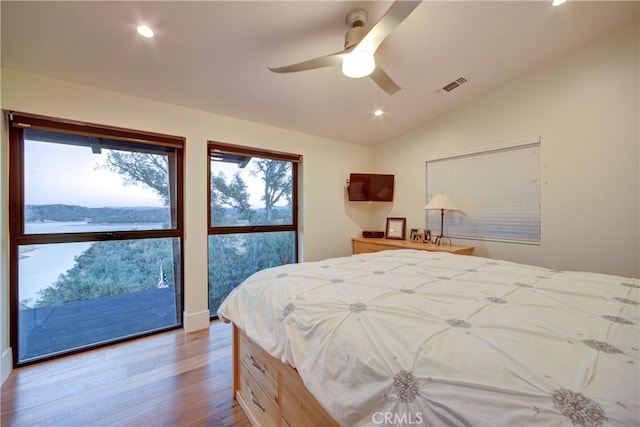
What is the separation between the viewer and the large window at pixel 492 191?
8.77ft

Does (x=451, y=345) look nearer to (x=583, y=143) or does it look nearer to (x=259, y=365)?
(x=259, y=365)

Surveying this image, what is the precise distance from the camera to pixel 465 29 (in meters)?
1.99

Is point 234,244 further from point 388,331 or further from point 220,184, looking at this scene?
point 388,331

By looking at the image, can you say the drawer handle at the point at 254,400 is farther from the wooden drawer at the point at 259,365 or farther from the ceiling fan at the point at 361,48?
the ceiling fan at the point at 361,48

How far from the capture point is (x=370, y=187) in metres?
3.92

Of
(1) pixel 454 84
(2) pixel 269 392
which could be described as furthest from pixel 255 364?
(1) pixel 454 84

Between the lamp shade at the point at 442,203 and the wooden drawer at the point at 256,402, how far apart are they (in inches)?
103

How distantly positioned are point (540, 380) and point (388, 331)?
383mm

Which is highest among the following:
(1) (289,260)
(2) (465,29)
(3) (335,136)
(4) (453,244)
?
(2) (465,29)

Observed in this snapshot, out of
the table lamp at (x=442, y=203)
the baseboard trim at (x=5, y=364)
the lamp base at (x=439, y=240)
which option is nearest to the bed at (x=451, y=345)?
the table lamp at (x=442, y=203)

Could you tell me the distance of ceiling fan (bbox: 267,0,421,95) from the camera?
4.20 feet

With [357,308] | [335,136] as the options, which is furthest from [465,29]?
[357,308]

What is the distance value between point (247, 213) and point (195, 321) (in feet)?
4.26

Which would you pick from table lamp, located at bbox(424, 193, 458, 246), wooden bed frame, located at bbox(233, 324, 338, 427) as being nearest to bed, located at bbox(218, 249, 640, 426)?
wooden bed frame, located at bbox(233, 324, 338, 427)
